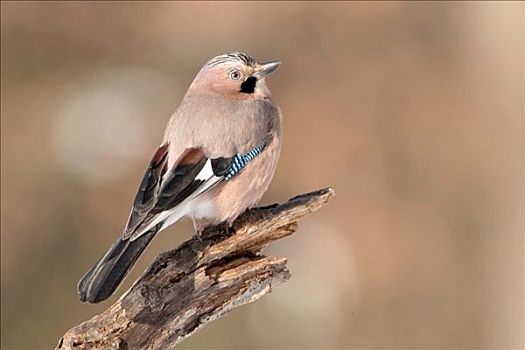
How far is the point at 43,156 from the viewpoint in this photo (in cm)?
779

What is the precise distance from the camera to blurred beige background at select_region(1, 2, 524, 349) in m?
7.18

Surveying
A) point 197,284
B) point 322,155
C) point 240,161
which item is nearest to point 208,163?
point 240,161

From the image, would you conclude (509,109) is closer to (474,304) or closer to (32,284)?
(474,304)

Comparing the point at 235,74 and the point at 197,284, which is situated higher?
the point at 235,74

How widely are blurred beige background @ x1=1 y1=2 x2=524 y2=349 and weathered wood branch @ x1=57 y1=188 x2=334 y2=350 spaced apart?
297 cm

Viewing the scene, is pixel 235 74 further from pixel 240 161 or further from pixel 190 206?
pixel 190 206

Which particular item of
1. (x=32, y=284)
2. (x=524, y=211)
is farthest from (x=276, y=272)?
(x=524, y=211)

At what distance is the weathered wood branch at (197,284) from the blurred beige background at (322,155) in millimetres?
2968

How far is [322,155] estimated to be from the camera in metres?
8.32

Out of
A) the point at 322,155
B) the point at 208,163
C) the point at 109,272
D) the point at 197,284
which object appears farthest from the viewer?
the point at 322,155

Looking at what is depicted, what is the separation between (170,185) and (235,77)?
0.70 meters

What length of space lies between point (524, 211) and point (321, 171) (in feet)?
5.76

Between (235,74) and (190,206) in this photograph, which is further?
(235,74)

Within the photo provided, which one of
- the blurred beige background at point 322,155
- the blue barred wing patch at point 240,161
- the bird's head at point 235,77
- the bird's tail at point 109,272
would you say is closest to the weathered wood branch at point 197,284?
the bird's tail at point 109,272
